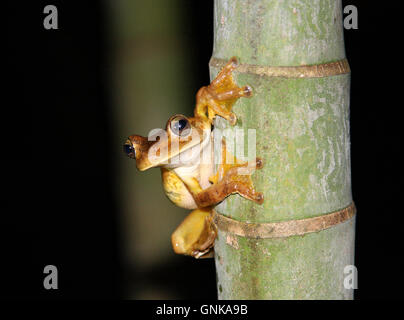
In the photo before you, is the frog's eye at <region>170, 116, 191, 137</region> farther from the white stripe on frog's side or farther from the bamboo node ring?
the bamboo node ring

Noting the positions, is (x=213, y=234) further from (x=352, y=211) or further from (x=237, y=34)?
(x=237, y=34)

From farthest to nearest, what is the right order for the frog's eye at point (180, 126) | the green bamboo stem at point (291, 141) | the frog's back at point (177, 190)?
the frog's back at point (177, 190), the frog's eye at point (180, 126), the green bamboo stem at point (291, 141)

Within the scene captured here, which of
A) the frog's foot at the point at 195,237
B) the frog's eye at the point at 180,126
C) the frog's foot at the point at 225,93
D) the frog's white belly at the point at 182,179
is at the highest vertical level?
the frog's foot at the point at 225,93

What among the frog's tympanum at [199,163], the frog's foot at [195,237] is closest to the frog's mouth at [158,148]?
the frog's tympanum at [199,163]

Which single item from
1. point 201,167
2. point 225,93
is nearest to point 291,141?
point 225,93

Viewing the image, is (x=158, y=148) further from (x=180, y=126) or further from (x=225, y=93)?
(x=225, y=93)

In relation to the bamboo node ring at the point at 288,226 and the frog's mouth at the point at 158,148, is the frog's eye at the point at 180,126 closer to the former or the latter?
the frog's mouth at the point at 158,148

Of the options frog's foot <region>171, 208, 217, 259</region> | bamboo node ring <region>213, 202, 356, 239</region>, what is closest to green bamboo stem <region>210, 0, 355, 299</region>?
bamboo node ring <region>213, 202, 356, 239</region>
